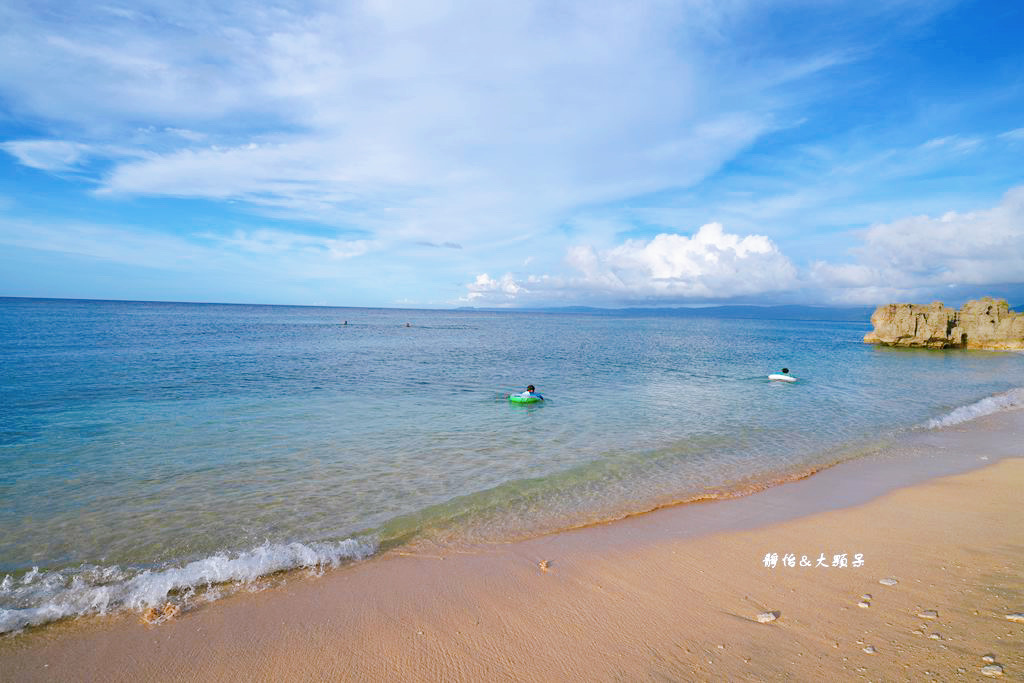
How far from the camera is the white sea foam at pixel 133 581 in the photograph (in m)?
7.05

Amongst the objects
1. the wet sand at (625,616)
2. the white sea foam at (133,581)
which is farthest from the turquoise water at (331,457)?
the wet sand at (625,616)

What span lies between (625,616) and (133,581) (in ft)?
26.2

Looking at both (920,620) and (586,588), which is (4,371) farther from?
(920,620)

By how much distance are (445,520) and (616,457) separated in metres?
7.15

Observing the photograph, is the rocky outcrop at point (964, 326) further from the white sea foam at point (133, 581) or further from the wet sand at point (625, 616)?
the white sea foam at point (133, 581)

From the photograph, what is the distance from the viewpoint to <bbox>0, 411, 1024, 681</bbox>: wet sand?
228 inches

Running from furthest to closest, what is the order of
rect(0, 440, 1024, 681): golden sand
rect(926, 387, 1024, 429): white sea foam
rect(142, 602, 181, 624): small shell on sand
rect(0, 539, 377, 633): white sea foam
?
rect(926, 387, 1024, 429): white sea foam → rect(0, 539, 377, 633): white sea foam → rect(142, 602, 181, 624): small shell on sand → rect(0, 440, 1024, 681): golden sand

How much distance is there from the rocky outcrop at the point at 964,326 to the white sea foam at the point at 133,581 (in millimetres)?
94889

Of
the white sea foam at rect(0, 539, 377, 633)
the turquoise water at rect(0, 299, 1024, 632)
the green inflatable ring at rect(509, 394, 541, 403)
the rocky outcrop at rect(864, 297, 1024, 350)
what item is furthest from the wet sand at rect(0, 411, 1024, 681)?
the rocky outcrop at rect(864, 297, 1024, 350)

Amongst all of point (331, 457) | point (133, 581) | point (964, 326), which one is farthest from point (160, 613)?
point (964, 326)

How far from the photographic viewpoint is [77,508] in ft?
35.8

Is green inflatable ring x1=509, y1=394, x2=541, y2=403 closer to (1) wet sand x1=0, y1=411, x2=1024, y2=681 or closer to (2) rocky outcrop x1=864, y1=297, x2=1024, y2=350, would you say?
(1) wet sand x1=0, y1=411, x2=1024, y2=681

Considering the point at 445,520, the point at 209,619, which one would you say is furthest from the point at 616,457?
the point at 209,619

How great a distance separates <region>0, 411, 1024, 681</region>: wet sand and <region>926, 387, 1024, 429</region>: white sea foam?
51.0 ft
